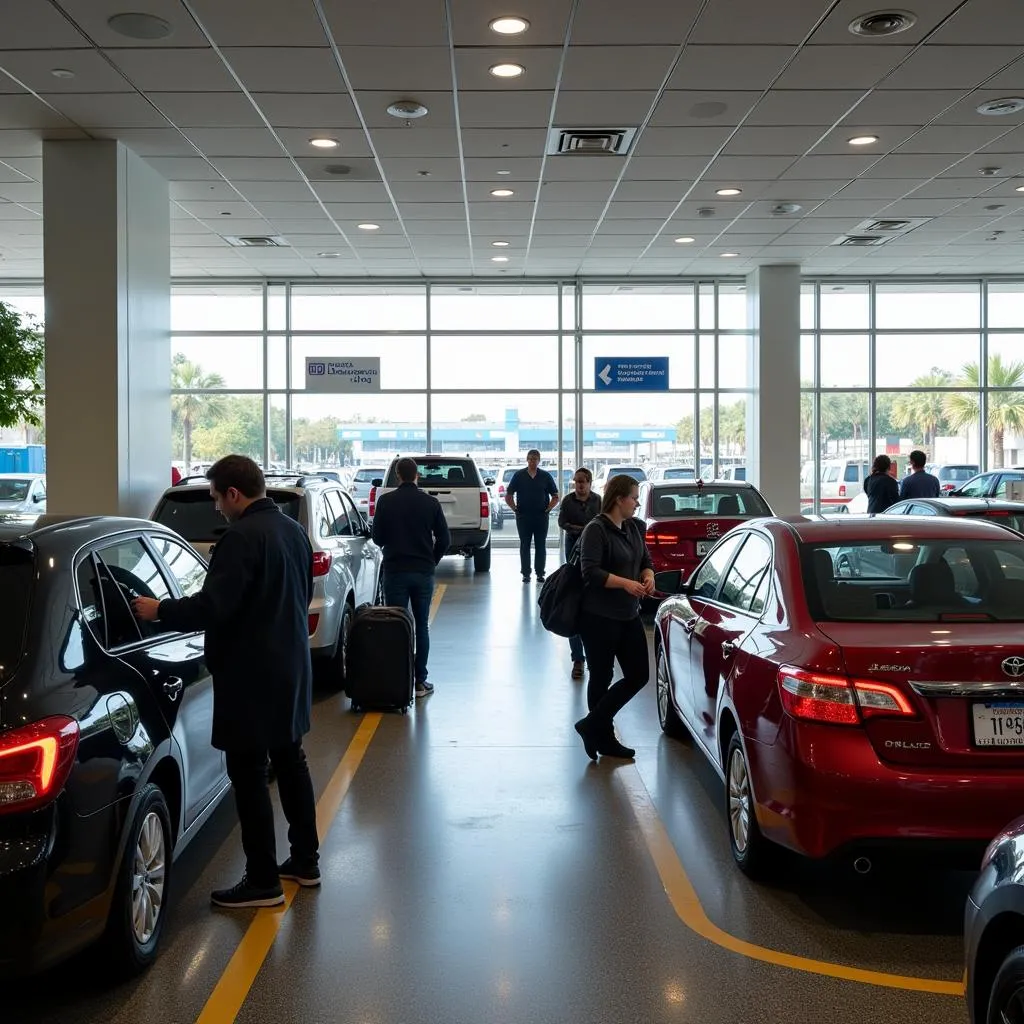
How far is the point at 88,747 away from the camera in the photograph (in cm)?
331

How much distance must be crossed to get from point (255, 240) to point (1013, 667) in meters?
16.0

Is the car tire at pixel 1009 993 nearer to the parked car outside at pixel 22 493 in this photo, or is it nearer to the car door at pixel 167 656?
the car door at pixel 167 656

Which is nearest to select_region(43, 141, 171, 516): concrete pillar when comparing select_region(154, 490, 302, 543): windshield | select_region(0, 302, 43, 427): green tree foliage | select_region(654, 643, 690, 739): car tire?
select_region(0, 302, 43, 427): green tree foliage

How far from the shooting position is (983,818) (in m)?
3.86

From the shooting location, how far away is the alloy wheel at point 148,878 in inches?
146

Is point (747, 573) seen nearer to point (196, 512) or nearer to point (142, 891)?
point (142, 891)

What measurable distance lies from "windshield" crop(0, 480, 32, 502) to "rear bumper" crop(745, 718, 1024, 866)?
737 inches

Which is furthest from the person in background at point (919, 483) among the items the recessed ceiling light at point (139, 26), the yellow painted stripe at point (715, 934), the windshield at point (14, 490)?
the windshield at point (14, 490)

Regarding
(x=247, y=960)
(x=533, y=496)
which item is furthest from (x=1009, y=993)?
(x=533, y=496)

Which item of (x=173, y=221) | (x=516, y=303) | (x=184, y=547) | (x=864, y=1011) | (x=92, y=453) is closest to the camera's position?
(x=864, y=1011)

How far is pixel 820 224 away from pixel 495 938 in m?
14.9

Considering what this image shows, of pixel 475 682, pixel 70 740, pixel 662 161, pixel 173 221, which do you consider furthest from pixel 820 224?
pixel 70 740

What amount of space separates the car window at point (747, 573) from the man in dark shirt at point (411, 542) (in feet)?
10.3

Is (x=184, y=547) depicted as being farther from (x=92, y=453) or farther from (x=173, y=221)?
(x=173, y=221)
